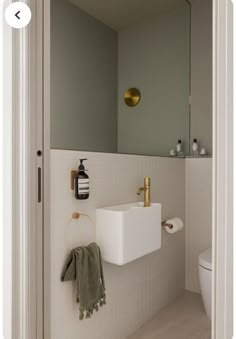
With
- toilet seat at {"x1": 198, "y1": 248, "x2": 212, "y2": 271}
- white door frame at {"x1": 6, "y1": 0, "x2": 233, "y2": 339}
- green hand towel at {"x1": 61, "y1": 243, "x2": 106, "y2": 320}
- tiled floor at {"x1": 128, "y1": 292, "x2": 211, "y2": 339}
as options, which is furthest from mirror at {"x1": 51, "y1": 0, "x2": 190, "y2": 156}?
tiled floor at {"x1": 128, "y1": 292, "x2": 211, "y2": 339}

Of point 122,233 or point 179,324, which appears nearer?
point 122,233

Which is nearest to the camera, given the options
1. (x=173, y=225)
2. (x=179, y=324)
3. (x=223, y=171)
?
(x=223, y=171)

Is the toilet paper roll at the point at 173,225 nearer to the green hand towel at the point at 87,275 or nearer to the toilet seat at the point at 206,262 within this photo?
the toilet seat at the point at 206,262

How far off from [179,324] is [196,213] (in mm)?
821

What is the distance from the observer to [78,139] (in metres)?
1.67

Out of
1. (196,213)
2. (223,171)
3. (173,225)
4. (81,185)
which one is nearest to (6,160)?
(81,185)

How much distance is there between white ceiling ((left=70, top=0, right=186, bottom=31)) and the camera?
2068 mm

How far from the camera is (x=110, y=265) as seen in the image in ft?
5.21

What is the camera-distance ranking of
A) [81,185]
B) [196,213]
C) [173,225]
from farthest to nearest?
[196,213]
[173,225]
[81,185]

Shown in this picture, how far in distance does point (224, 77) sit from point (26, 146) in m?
0.72

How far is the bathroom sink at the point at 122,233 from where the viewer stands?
1427 mm

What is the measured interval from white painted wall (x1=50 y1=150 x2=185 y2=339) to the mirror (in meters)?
0.21

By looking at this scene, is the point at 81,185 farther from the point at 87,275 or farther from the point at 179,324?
the point at 179,324

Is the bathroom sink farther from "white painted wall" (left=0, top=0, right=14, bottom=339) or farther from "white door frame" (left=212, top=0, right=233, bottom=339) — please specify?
"white door frame" (left=212, top=0, right=233, bottom=339)
